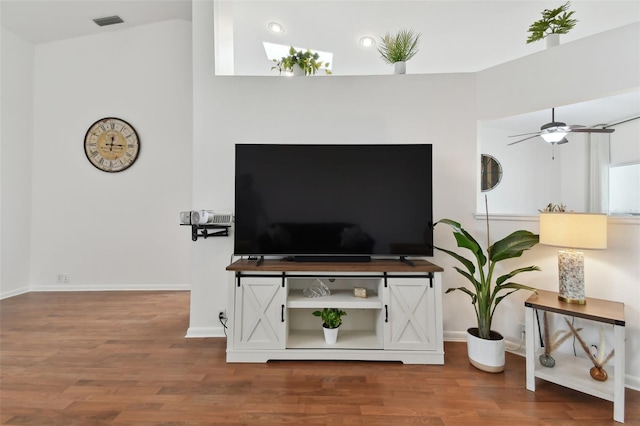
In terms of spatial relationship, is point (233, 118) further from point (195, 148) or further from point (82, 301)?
point (82, 301)

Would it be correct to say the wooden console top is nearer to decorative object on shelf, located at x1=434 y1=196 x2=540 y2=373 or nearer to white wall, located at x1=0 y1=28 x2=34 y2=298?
decorative object on shelf, located at x1=434 y1=196 x2=540 y2=373

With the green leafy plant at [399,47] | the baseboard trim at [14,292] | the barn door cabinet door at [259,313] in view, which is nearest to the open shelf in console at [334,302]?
the barn door cabinet door at [259,313]

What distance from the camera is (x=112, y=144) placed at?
3.80 metres

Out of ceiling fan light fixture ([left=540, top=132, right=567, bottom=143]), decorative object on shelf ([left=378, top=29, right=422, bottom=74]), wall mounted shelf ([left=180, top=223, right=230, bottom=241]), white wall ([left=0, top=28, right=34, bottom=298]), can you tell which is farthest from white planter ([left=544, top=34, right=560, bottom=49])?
white wall ([left=0, top=28, right=34, bottom=298])

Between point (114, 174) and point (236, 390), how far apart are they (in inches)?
138

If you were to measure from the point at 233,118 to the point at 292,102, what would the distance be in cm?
56

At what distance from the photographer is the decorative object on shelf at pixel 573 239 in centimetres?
170

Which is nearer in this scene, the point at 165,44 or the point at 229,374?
the point at 229,374

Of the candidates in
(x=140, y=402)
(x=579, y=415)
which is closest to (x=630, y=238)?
(x=579, y=415)

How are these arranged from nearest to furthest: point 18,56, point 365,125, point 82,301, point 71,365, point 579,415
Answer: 1. point 579,415
2. point 71,365
3. point 365,125
4. point 82,301
5. point 18,56

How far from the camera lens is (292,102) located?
8.38 feet

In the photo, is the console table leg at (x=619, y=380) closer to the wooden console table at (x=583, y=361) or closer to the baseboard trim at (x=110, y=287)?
the wooden console table at (x=583, y=361)

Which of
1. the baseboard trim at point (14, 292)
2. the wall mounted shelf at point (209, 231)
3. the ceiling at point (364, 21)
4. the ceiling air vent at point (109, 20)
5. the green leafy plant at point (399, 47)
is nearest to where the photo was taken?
the wall mounted shelf at point (209, 231)

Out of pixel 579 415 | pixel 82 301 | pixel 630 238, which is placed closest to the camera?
pixel 579 415
